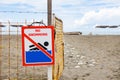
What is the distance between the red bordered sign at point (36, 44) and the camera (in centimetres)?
945

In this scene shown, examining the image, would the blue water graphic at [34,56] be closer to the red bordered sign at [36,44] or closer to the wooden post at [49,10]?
the red bordered sign at [36,44]

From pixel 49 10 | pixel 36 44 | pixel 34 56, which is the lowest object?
pixel 34 56

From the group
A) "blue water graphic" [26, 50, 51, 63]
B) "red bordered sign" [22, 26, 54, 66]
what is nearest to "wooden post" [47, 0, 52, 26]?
"red bordered sign" [22, 26, 54, 66]

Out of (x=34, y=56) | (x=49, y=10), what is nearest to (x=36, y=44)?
(x=34, y=56)

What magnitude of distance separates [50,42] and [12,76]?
4616 millimetres

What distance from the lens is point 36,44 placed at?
944 cm

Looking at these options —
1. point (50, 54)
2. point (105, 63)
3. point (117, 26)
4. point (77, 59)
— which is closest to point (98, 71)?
point (105, 63)

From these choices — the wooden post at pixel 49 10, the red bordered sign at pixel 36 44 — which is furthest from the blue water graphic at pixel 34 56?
the wooden post at pixel 49 10

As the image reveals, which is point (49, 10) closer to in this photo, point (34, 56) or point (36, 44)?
point (36, 44)

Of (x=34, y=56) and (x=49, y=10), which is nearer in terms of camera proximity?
(x=34, y=56)

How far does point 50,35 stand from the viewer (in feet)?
31.1

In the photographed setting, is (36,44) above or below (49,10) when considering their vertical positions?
below

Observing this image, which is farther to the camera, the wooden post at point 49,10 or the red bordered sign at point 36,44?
the wooden post at point 49,10

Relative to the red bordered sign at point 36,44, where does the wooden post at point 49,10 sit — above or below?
above
